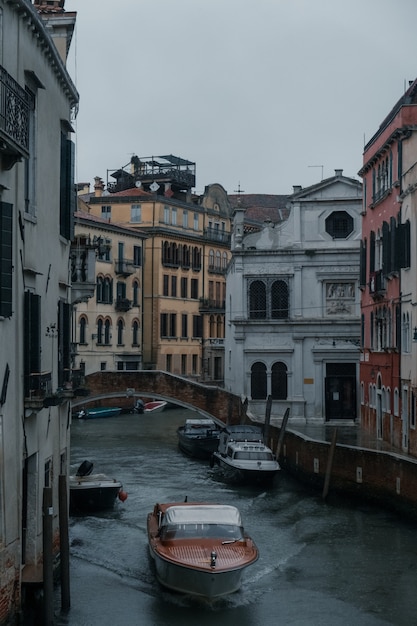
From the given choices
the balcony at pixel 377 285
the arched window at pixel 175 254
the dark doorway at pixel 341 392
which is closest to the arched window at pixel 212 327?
the arched window at pixel 175 254

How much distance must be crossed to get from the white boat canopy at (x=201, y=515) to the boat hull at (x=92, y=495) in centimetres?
532

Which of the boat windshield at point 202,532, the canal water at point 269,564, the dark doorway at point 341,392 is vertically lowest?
the canal water at point 269,564

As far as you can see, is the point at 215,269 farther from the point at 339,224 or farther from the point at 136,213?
the point at 339,224

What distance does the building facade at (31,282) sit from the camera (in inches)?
485

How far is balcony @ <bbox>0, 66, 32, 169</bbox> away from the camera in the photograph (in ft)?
37.7

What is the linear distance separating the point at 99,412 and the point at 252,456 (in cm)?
2187

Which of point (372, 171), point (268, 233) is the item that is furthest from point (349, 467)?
point (268, 233)

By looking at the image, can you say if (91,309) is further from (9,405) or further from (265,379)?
(9,405)

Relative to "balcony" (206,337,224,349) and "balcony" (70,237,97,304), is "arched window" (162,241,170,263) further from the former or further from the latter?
"balcony" (70,237,97,304)

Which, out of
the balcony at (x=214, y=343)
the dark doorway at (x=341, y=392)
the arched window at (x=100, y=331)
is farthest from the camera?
the balcony at (x=214, y=343)

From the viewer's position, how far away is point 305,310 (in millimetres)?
36656

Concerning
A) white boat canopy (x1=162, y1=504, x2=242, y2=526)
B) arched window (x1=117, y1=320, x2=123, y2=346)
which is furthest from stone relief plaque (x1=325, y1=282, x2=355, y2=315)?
white boat canopy (x1=162, y1=504, x2=242, y2=526)

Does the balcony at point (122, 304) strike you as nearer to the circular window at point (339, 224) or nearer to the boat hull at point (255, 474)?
the circular window at point (339, 224)

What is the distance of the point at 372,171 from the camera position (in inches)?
1242
